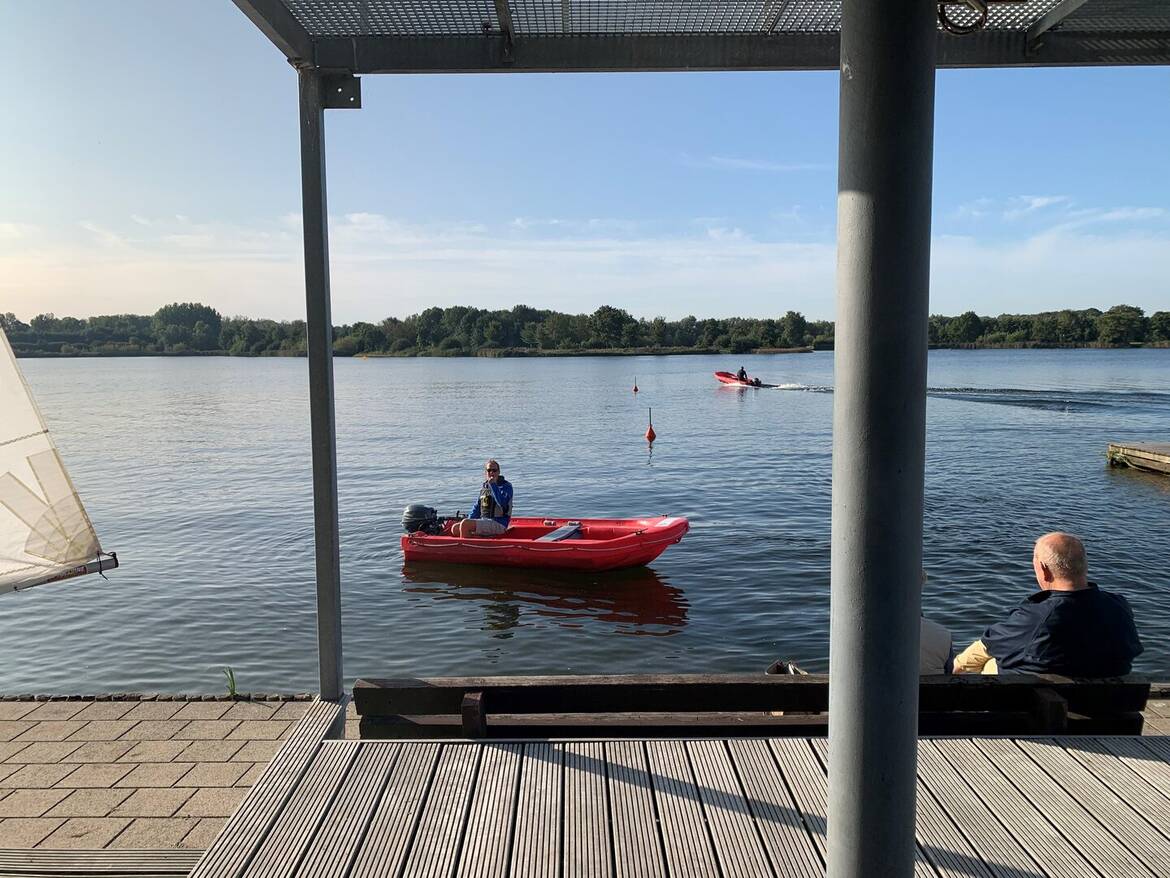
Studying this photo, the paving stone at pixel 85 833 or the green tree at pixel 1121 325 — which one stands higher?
the green tree at pixel 1121 325

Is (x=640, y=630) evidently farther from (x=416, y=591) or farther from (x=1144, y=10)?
(x=1144, y=10)

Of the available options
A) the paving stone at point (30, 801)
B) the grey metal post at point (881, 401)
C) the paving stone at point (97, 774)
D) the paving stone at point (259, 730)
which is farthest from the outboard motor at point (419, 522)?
the grey metal post at point (881, 401)

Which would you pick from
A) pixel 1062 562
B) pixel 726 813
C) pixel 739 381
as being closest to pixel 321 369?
pixel 726 813

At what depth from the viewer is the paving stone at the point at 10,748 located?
4302 millimetres

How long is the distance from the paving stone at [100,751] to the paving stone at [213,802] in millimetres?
642

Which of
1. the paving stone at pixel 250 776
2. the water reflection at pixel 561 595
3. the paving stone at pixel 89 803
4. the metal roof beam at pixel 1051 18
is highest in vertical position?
the metal roof beam at pixel 1051 18

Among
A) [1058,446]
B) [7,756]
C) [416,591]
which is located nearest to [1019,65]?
[7,756]

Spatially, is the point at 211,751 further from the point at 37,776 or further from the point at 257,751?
the point at 37,776

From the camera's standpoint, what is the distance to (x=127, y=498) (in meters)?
24.4

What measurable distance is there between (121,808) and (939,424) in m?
38.7

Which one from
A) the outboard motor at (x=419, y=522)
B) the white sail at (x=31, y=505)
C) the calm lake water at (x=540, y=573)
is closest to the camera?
the white sail at (x=31, y=505)

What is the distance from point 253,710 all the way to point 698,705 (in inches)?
106

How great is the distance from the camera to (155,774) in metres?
4.09

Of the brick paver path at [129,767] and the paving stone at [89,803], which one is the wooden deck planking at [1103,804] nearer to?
the brick paver path at [129,767]
